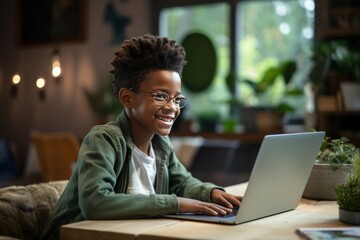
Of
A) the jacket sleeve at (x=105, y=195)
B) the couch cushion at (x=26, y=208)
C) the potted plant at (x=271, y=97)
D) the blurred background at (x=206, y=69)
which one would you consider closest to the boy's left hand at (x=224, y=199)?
the jacket sleeve at (x=105, y=195)

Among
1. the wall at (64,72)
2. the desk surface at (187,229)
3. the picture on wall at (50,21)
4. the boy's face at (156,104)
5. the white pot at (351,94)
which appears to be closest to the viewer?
the desk surface at (187,229)

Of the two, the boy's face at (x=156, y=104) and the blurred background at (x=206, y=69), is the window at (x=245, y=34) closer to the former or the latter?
the blurred background at (x=206, y=69)

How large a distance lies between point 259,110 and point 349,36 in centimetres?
91

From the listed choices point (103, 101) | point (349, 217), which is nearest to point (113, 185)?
point (349, 217)

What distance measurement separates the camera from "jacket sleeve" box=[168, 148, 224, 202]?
173cm

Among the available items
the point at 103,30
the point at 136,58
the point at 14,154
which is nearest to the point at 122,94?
the point at 136,58

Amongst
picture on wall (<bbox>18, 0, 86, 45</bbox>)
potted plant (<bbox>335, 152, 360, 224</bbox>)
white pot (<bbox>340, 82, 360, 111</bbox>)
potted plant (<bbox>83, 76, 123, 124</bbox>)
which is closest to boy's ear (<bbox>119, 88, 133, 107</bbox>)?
potted plant (<bbox>335, 152, 360, 224</bbox>)

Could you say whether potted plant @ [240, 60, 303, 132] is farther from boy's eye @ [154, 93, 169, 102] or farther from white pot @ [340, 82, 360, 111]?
boy's eye @ [154, 93, 169, 102]

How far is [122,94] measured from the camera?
166 centimetres

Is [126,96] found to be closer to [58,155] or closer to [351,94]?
[351,94]

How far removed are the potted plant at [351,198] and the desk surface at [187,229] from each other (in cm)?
3

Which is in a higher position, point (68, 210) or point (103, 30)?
point (103, 30)

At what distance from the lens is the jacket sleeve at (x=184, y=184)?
173 centimetres

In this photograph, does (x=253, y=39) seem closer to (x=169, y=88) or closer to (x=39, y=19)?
(x=39, y=19)
